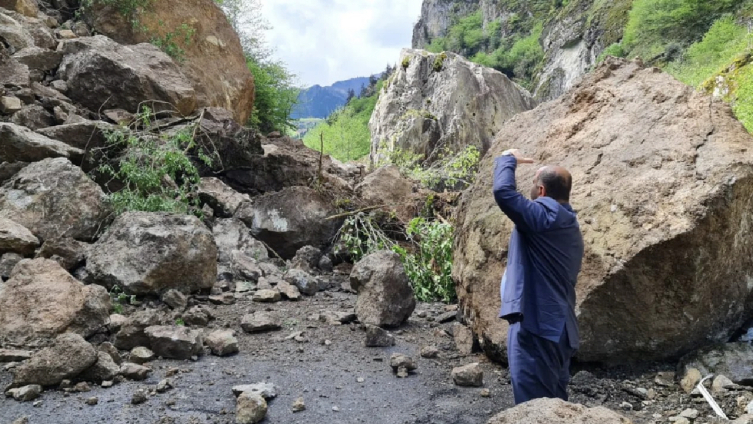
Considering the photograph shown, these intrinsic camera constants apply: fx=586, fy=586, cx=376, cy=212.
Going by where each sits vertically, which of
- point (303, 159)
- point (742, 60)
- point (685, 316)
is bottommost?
point (685, 316)

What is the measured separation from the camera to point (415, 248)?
7.93m

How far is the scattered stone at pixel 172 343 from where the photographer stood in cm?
442

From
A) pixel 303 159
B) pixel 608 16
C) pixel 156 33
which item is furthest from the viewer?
pixel 608 16

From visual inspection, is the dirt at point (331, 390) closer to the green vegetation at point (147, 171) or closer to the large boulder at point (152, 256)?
the large boulder at point (152, 256)

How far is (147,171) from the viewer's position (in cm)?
700

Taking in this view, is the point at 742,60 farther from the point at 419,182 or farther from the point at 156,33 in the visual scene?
the point at 156,33

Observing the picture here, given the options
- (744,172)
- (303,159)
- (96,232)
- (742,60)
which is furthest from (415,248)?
(742,60)

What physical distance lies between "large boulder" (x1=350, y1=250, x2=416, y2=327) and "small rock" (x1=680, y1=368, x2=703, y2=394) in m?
2.44

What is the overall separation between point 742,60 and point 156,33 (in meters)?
10.5

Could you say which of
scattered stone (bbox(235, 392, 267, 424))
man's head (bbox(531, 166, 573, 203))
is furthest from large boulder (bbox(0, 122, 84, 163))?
man's head (bbox(531, 166, 573, 203))

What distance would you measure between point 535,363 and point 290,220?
5.17 metres

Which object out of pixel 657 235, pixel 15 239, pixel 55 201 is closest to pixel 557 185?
pixel 657 235

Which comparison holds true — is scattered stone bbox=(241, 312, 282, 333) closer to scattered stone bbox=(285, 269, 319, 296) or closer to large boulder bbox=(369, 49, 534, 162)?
scattered stone bbox=(285, 269, 319, 296)

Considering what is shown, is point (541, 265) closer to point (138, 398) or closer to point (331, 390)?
point (331, 390)
